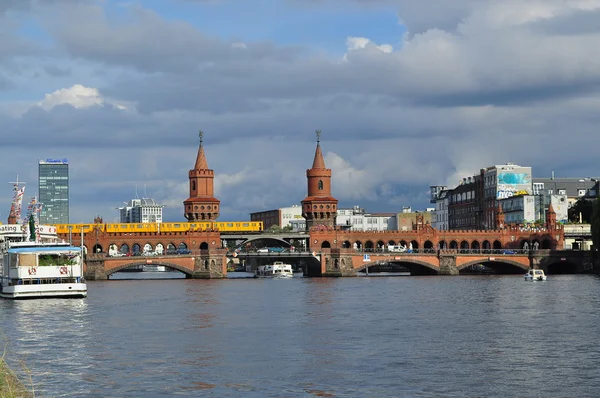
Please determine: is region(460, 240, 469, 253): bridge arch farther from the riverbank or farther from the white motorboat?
the riverbank

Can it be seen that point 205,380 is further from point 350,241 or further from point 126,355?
point 350,241

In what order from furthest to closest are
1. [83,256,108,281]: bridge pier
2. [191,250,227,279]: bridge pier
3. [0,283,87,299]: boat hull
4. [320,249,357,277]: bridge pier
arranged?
[320,249,357,277]: bridge pier, [191,250,227,279]: bridge pier, [83,256,108,281]: bridge pier, [0,283,87,299]: boat hull

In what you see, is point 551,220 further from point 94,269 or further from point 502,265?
point 94,269

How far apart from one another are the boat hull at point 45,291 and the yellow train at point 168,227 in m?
80.4

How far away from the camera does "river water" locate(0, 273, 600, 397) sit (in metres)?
48.6

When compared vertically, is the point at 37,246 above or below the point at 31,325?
above

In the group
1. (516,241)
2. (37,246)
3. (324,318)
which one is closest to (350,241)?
(516,241)

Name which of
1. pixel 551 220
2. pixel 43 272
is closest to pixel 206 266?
pixel 551 220

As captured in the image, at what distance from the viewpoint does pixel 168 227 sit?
185m

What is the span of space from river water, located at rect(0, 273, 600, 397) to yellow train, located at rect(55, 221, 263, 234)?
76.6 meters

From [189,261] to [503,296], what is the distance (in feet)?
239

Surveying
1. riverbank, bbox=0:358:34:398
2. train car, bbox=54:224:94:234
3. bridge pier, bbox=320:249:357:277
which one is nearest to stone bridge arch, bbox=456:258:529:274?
bridge pier, bbox=320:249:357:277

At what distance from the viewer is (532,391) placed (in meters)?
46.9

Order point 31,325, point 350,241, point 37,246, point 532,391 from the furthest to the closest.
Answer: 1. point 350,241
2. point 37,246
3. point 31,325
4. point 532,391
